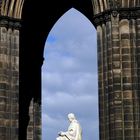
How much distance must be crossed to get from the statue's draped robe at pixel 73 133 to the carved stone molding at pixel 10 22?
18.4 ft

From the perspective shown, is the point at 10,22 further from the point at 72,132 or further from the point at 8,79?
the point at 72,132

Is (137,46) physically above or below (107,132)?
above

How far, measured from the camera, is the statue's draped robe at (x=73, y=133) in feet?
109

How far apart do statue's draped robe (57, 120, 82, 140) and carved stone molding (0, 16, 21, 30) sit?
5600 millimetres

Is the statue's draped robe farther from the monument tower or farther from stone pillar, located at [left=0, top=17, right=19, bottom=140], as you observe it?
stone pillar, located at [left=0, top=17, right=19, bottom=140]

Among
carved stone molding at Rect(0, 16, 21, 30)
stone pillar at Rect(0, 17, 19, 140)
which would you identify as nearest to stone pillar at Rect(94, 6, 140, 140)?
stone pillar at Rect(0, 17, 19, 140)

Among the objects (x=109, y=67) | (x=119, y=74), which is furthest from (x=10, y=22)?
(x=119, y=74)

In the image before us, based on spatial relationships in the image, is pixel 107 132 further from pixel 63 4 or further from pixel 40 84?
pixel 63 4

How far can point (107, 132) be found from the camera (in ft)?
107

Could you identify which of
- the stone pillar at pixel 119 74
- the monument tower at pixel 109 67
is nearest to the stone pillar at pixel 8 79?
the monument tower at pixel 109 67

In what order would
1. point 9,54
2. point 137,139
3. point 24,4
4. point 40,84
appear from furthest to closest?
1. point 40,84
2. point 24,4
3. point 9,54
4. point 137,139

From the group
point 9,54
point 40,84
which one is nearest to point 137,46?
point 9,54

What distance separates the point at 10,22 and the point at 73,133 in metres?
6.29

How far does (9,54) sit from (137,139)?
300 inches
